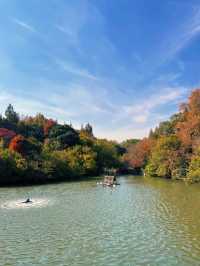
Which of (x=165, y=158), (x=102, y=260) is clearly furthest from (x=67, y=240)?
(x=165, y=158)

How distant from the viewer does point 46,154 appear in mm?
62156

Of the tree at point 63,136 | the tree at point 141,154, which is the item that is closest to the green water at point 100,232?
the tree at point 63,136

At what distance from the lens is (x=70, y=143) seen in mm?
79312

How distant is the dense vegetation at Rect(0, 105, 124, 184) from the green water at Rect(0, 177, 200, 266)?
60.1 ft

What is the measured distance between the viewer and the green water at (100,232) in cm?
1612

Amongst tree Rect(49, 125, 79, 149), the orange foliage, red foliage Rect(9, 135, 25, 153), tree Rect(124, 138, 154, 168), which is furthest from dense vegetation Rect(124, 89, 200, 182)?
red foliage Rect(9, 135, 25, 153)

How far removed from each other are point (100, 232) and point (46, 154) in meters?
42.4

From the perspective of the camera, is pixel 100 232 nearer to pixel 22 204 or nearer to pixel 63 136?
pixel 22 204

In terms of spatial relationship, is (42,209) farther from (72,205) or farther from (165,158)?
(165,158)

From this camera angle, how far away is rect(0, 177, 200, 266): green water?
635 inches

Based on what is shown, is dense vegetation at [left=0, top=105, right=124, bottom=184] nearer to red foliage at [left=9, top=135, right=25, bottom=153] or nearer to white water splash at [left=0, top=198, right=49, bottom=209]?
red foliage at [left=9, top=135, right=25, bottom=153]

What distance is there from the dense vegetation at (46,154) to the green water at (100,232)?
18306mm

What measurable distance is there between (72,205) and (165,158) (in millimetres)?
37843

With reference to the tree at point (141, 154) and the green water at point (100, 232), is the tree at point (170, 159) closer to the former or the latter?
the tree at point (141, 154)
